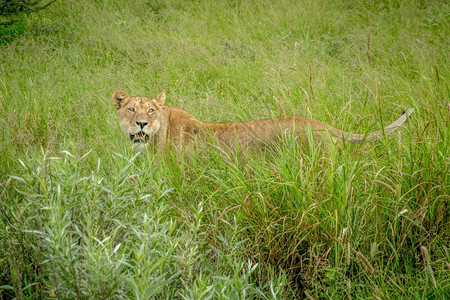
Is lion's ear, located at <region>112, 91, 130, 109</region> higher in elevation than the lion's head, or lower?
higher

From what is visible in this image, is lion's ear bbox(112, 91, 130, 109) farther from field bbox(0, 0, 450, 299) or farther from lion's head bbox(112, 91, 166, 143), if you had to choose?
field bbox(0, 0, 450, 299)

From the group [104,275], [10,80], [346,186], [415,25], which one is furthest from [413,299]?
[415,25]

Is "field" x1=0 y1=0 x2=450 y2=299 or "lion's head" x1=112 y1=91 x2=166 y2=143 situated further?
"lion's head" x1=112 y1=91 x2=166 y2=143

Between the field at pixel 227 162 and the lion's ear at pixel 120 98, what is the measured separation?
0.68ft

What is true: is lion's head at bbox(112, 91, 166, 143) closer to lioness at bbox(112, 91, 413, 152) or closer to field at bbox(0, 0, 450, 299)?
lioness at bbox(112, 91, 413, 152)

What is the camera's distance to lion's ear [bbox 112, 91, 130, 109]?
14.8 ft

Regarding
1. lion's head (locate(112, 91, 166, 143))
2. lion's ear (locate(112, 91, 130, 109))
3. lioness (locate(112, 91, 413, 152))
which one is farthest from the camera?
lion's ear (locate(112, 91, 130, 109))

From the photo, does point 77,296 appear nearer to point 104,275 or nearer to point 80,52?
point 104,275

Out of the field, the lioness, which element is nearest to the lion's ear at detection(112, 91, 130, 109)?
the lioness

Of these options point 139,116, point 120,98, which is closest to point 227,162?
point 139,116

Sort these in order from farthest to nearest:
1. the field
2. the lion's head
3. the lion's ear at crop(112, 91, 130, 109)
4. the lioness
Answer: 1. the lion's ear at crop(112, 91, 130, 109)
2. the lion's head
3. the lioness
4. the field

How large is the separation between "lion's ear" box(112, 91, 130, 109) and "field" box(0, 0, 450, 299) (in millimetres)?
208

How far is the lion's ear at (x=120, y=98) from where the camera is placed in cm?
451

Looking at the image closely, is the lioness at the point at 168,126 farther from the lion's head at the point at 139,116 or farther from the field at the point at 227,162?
the field at the point at 227,162
